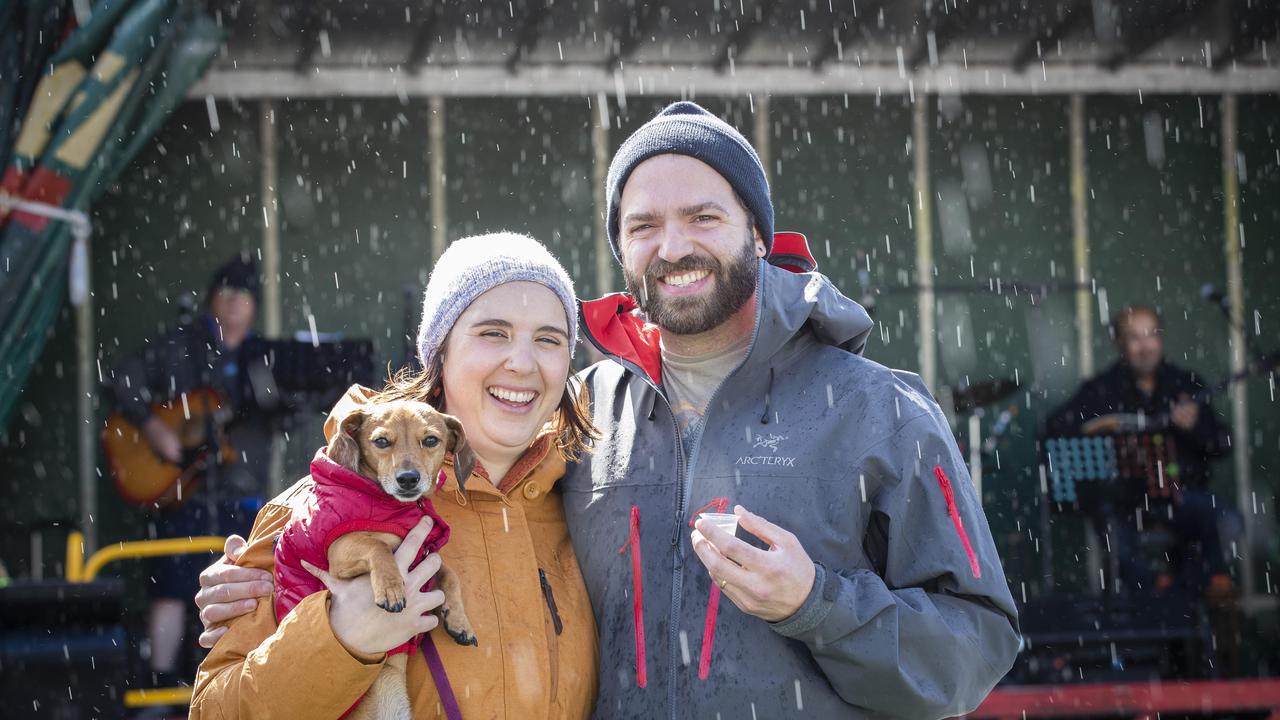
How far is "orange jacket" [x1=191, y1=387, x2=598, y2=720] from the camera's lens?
5.84 feet

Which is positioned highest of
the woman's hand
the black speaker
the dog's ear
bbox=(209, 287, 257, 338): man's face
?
bbox=(209, 287, 257, 338): man's face

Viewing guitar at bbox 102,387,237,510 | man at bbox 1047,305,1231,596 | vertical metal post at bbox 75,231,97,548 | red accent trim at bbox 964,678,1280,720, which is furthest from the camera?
vertical metal post at bbox 75,231,97,548

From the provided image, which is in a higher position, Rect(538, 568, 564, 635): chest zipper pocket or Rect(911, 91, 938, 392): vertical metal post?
Rect(911, 91, 938, 392): vertical metal post

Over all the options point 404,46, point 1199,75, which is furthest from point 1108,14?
point 404,46

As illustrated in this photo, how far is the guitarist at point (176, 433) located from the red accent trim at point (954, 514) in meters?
4.39

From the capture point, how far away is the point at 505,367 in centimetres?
201

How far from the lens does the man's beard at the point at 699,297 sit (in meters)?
2.17

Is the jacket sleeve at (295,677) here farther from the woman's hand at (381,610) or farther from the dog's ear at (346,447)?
the dog's ear at (346,447)

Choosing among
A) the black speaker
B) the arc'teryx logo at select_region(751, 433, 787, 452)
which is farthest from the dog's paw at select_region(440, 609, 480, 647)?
the black speaker

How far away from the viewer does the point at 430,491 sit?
6.66 ft

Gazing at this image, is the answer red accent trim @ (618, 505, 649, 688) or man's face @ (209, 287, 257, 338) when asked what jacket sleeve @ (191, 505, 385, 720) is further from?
man's face @ (209, 287, 257, 338)

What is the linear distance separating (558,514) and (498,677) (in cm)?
47

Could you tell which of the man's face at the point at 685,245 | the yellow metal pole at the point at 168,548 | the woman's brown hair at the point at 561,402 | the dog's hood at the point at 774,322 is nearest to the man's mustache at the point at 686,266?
the man's face at the point at 685,245

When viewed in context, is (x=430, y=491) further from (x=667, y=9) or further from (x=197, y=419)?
(x=667, y=9)
